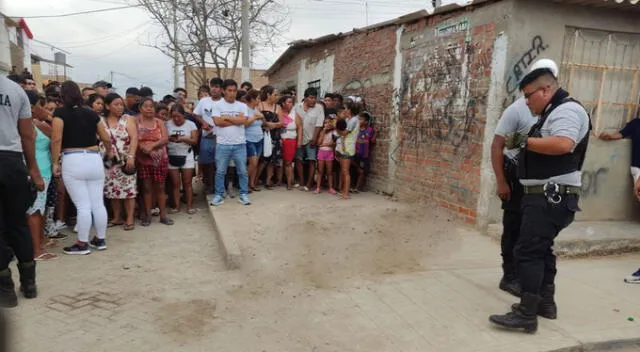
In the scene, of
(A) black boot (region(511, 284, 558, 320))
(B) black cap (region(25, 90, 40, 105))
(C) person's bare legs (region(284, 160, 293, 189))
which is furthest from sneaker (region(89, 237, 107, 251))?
(A) black boot (region(511, 284, 558, 320))

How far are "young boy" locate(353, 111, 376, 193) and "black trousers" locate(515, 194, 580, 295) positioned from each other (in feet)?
15.0

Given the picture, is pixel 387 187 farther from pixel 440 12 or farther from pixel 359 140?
pixel 440 12

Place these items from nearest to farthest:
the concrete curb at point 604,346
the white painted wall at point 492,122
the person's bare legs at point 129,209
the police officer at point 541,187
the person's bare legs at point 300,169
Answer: the concrete curb at point 604,346 < the police officer at point 541,187 < the white painted wall at point 492,122 < the person's bare legs at point 129,209 < the person's bare legs at point 300,169

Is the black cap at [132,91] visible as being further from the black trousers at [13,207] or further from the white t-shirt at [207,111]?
the black trousers at [13,207]

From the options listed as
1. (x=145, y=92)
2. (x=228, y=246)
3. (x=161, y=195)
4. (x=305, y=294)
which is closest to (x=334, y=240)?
(x=228, y=246)

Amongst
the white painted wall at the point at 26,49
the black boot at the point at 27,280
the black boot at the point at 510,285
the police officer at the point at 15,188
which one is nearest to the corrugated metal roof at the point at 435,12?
the black boot at the point at 510,285

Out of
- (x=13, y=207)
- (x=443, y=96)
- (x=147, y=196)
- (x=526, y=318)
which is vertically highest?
(x=443, y=96)

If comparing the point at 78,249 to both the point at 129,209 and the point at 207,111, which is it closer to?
the point at 129,209

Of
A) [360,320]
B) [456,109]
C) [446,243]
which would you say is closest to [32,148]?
[360,320]

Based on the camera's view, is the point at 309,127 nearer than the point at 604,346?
No

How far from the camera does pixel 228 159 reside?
647 centimetres

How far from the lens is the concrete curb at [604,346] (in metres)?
3.00

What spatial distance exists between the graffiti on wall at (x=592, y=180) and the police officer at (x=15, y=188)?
248 inches

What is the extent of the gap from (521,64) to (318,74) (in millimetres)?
6540
